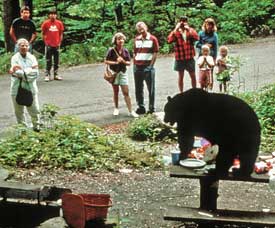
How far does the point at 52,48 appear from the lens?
714 inches

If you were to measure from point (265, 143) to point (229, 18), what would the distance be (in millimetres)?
15290

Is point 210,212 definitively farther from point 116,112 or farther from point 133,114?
point 116,112

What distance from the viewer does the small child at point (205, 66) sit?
1408 centimetres

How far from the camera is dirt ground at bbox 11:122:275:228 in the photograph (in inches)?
319

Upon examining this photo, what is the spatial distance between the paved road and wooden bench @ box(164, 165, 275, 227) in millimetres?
6609

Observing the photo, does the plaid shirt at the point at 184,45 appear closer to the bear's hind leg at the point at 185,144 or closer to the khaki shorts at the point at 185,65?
the khaki shorts at the point at 185,65

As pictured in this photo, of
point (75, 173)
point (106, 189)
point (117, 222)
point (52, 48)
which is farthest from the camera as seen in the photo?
point (52, 48)


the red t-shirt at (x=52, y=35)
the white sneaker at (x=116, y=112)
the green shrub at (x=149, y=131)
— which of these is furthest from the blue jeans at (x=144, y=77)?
the red t-shirt at (x=52, y=35)

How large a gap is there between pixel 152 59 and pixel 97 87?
4.24 meters

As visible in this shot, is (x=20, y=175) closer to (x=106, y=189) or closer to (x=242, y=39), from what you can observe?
(x=106, y=189)

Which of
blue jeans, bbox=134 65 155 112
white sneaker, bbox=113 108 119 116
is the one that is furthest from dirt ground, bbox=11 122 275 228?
white sneaker, bbox=113 108 119 116

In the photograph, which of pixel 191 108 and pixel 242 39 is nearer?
pixel 191 108

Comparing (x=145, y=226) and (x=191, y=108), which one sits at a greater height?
(x=191, y=108)

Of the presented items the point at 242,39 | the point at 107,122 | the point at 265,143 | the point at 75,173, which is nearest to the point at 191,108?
the point at 75,173
